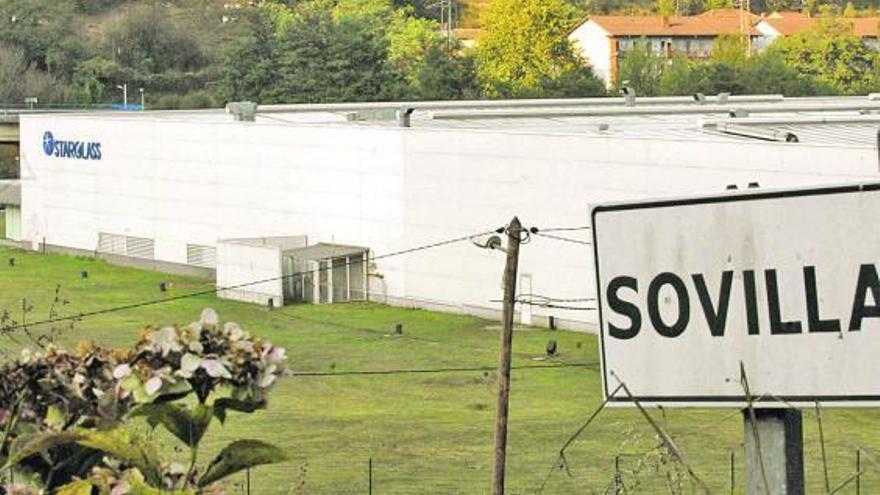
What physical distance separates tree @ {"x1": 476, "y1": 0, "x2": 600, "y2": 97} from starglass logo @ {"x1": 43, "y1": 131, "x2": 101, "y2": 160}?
46.8 metres

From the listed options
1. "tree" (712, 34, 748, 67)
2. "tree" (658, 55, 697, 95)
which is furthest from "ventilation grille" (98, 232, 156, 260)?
"tree" (712, 34, 748, 67)

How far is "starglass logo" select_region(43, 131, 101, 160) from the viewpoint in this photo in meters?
56.2

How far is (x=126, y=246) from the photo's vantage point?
54.8 metres

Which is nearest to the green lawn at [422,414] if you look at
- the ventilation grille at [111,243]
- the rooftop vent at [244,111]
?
the rooftop vent at [244,111]

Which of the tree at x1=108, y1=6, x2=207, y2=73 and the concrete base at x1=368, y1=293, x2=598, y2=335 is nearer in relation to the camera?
the concrete base at x1=368, y1=293, x2=598, y2=335

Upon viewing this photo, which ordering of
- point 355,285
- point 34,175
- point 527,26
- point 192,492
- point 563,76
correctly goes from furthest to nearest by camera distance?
point 527,26 → point 563,76 → point 34,175 → point 355,285 → point 192,492

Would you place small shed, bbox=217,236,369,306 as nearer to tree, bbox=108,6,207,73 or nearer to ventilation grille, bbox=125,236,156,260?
ventilation grille, bbox=125,236,156,260

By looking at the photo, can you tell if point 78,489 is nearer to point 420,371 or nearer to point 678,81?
point 420,371

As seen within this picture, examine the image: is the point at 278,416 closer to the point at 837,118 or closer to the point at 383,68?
the point at 837,118

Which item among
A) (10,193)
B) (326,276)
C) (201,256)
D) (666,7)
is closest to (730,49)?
(666,7)

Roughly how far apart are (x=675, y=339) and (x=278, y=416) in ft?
86.1

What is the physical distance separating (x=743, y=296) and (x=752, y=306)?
0.07 ft

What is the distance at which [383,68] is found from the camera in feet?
291

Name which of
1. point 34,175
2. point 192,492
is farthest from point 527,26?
point 192,492
